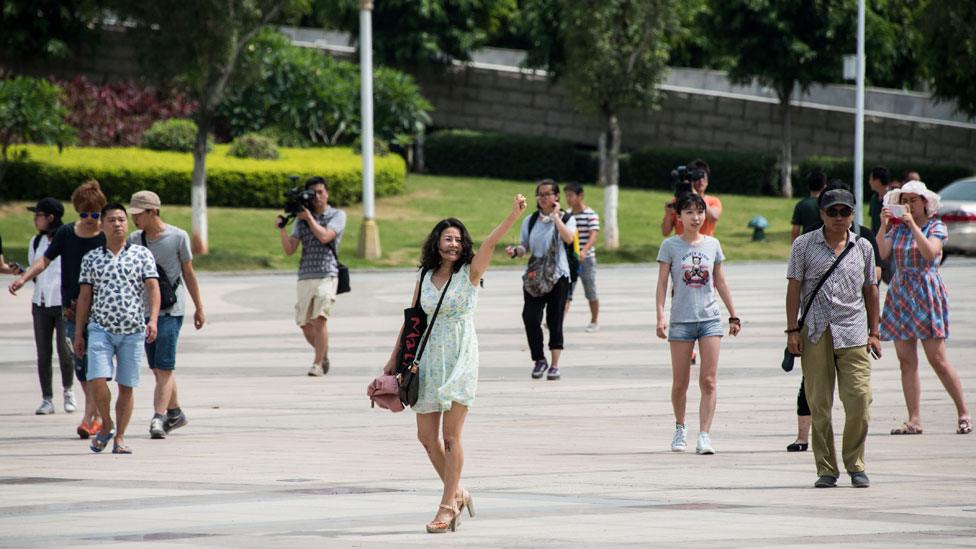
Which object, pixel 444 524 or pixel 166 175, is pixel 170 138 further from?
pixel 444 524

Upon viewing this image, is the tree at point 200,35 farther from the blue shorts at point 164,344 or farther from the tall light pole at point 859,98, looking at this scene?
the blue shorts at point 164,344

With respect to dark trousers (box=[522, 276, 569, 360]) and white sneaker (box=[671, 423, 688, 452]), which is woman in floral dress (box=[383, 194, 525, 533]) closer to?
white sneaker (box=[671, 423, 688, 452])

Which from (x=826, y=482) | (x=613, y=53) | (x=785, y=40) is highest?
(x=785, y=40)

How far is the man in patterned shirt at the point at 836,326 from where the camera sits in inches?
333

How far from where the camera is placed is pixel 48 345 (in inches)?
468

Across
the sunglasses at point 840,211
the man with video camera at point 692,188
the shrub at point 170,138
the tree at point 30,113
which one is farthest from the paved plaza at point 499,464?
the shrub at point 170,138

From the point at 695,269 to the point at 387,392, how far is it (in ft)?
Answer: 10.4

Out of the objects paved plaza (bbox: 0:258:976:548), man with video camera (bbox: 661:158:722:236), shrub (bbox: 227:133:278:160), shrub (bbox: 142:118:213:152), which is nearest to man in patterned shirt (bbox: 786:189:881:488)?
paved plaza (bbox: 0:258:976:548)

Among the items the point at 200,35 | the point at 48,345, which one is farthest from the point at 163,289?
the point at 200,35

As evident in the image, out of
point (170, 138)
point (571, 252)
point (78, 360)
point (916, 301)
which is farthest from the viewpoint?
point (170, 138)

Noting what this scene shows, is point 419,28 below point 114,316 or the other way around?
the other way around

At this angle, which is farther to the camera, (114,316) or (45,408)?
(45,408)

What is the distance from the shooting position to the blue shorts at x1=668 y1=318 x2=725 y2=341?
32.5 feet

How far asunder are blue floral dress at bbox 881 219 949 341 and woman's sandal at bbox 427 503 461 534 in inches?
169
